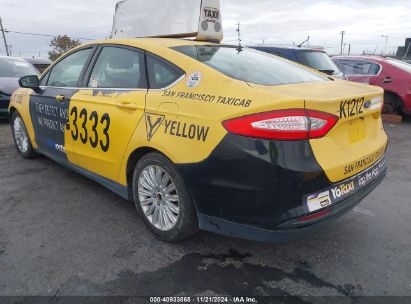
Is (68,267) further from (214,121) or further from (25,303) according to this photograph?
(214,121)

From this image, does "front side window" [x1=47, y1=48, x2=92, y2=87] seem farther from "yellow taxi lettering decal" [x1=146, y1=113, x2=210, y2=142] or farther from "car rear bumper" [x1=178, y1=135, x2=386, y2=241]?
"car rear bumper" [x1=178, y1=135, x2=386, y2=241]

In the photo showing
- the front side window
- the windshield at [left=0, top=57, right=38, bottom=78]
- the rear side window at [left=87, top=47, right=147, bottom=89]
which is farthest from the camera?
the windshield at [left=0, top=57, right=38, bottom=78]

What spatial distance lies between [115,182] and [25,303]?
1.31 m

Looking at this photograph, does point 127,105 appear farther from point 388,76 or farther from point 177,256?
Result: point 388,76

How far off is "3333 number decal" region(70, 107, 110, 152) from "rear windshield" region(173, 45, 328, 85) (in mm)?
915

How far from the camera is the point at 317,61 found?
290 inches

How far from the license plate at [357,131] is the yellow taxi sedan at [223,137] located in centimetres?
1

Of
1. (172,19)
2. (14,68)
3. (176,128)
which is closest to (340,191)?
(176,128)

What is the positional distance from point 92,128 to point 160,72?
94 centimetres

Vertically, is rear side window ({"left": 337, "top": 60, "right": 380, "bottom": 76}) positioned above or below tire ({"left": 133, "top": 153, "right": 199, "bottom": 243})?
above

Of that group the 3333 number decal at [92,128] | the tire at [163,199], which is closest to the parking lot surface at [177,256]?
the tire at [163,199]

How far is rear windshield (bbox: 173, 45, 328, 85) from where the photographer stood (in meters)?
2.79

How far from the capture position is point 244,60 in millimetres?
3180

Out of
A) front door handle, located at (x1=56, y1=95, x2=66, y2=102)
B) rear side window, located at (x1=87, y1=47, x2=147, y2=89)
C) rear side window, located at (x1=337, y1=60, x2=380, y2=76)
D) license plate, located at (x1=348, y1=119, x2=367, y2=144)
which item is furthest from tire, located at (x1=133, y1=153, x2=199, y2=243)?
rear side window, located at (x1=337, y1=60, x2=380, y2=76)
